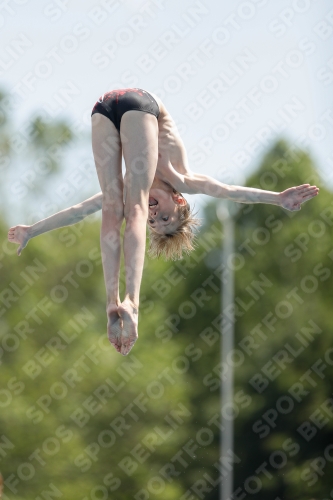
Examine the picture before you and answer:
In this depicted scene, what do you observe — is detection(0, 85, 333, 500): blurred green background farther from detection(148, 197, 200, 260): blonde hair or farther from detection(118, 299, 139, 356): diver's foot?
detection(118, 299, 139, 356): diver's foot

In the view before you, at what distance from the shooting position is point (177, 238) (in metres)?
6.73

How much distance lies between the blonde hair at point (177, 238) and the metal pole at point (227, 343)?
1333 cm

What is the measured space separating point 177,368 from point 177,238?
50.4ft

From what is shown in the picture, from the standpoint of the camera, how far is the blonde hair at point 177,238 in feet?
22.0

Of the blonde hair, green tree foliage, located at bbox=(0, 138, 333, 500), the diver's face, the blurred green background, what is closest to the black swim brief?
the diver's face

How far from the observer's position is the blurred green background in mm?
20188

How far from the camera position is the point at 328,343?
857 inches

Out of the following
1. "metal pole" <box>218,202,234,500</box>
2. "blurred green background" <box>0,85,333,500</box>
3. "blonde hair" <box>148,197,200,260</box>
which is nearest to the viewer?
"blonde hair" <box>148,197,200,260</box>

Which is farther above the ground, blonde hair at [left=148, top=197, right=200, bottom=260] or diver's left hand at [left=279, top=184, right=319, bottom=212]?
diver's left hand at [left=279, top=184, right=319, bottom=212]

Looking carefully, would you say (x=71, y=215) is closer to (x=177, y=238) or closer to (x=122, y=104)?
(x=177, y=238)

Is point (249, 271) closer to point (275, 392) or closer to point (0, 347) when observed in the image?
point (275, 392)

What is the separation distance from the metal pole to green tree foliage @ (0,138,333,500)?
0.25 meters

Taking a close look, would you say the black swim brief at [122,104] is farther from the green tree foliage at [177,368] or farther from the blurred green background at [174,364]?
the green tree foliage at [177,368]

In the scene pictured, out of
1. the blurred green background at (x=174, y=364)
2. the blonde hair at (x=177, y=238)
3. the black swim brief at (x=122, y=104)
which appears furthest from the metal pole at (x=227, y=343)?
the black swim brief at (x=122, y=104)
